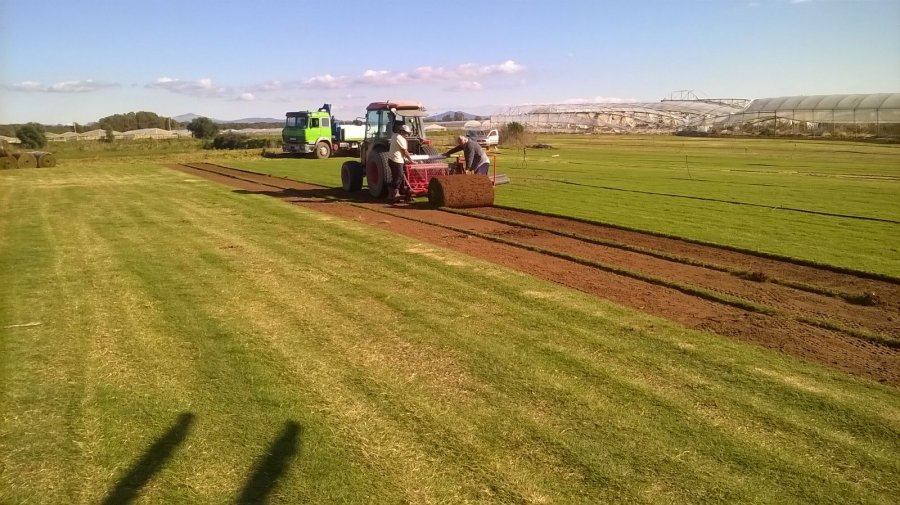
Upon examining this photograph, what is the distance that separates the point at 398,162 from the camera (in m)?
15.8

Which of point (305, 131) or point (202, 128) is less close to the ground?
point (202, 128)

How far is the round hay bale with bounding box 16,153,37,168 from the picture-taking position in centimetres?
3256

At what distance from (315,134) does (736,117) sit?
2212 inches

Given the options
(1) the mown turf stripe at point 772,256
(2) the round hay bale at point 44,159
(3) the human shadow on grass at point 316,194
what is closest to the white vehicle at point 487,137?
(2) the round hay bale at point 44,159

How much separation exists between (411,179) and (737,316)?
33.7 ft

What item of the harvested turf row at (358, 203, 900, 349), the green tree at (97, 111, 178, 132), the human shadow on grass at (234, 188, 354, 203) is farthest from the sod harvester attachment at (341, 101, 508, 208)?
the green tree at (97, 111, 178, 132)

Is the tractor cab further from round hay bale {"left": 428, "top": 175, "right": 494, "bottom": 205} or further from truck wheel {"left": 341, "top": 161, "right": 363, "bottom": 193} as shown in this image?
round hay bale {"left": 428, "top": 175, "right": 494, "bottom": 205}

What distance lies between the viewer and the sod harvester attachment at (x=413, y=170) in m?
14.9

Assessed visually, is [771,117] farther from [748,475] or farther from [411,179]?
[748,475]

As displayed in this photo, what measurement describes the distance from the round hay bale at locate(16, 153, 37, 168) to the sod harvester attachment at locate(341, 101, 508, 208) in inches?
905

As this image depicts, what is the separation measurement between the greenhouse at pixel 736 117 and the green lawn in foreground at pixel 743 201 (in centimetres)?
3668

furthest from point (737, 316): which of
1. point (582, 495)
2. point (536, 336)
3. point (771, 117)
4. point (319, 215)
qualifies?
point (771, 117)

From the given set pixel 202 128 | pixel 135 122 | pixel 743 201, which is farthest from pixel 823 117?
pixel 135 122

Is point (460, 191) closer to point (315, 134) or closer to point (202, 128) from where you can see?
point (315, 134)
